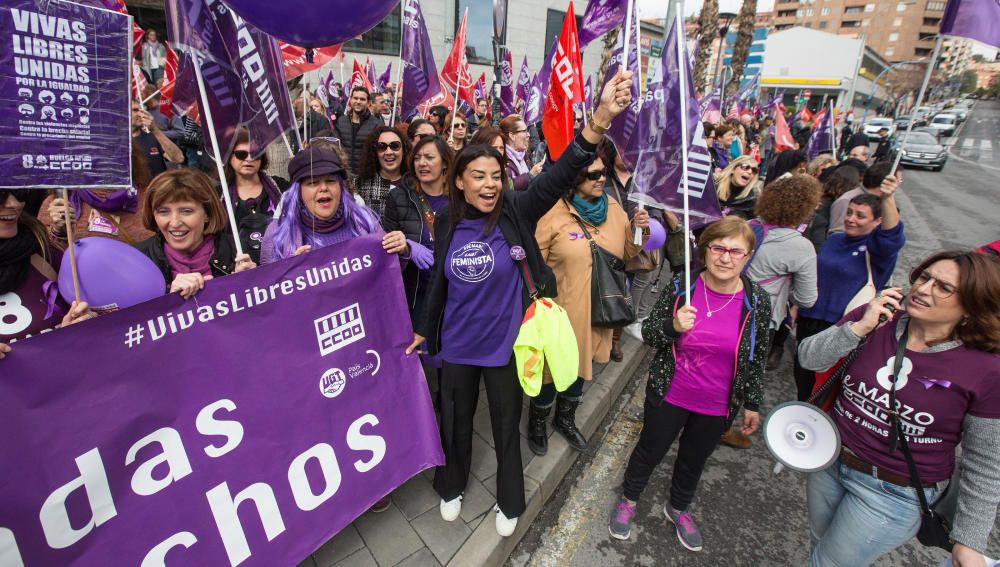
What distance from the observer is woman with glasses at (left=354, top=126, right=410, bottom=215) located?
3.61m

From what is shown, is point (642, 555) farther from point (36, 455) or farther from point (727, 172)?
point (727, 172)

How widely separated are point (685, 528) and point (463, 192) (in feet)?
7.80

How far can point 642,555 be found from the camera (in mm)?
2662

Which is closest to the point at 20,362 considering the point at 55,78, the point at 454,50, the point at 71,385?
the point at 71,385

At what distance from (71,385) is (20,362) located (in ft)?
0.52

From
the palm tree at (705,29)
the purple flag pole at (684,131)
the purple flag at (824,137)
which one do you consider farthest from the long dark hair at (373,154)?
the palm tree at (705,29)

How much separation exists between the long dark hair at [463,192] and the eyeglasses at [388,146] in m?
1.45

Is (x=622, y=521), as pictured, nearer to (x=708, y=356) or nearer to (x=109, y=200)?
(x=708, y=356)

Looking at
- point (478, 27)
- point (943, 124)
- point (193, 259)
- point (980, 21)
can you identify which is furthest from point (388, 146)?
point (943, 124)

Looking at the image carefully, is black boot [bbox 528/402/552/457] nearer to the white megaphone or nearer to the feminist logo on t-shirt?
the feminist logo on t-shirt

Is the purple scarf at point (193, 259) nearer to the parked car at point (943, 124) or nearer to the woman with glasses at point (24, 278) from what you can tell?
the woman with glasses at point (24, 278)

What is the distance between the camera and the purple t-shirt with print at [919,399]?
5.62 feet

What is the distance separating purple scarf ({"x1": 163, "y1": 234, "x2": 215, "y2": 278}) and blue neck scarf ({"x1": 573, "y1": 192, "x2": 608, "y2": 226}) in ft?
7.02

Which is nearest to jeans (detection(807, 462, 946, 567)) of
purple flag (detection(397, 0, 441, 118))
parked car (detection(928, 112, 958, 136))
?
purple flag (detection(397, 0, 441, 118))
